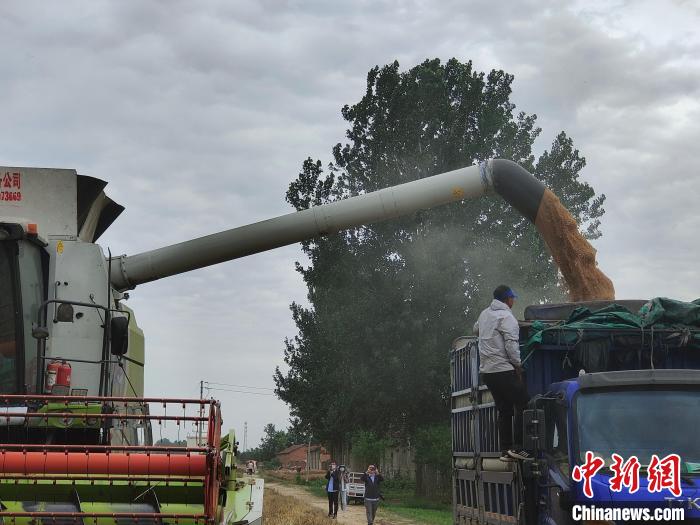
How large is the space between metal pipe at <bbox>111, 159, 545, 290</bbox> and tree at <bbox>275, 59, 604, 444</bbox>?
21.3 meters

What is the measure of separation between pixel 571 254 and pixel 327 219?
3.52m

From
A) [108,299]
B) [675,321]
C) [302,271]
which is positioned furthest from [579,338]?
[302,271]

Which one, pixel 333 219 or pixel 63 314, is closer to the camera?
pixel 63 314

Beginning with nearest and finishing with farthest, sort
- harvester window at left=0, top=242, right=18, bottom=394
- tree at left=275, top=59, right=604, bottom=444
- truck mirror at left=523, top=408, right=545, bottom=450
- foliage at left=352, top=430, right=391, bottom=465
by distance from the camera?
1. truck mirror at left=523, top=408, right=545, bottom=450
2. harvester window at left=0, top=242, right=18, bottom=394
3. tree at left=275, top=59, right=604, bottom=444
4. foliage at left=352, top=430, right=391, bottom=465

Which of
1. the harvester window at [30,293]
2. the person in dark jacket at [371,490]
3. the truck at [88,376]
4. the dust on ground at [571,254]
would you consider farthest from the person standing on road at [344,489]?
the harvester window at [30,293]

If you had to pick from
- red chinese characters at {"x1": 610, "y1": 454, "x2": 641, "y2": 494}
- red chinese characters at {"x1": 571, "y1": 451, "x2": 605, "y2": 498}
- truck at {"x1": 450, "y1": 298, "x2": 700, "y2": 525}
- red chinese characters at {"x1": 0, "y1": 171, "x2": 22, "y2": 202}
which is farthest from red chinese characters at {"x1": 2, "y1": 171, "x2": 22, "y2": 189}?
red chinese characters at {"x1": 610, "y1": 454, "x2": 641, "y2": 494}

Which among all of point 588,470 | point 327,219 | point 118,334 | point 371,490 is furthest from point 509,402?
point 371,490

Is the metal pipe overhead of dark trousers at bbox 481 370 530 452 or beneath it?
overhead

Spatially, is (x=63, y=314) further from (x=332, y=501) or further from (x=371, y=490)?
(x=332, y=501)

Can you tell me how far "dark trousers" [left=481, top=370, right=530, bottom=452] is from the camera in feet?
30.7

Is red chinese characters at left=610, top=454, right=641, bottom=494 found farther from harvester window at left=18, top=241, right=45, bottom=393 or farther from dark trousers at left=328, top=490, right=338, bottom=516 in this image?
dark trousers at left=328, top=490, right=338, bottom=516

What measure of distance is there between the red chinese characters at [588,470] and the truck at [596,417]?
0.01 meters

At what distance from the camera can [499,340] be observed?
9.50m

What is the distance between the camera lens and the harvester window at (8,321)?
852 centimetres
